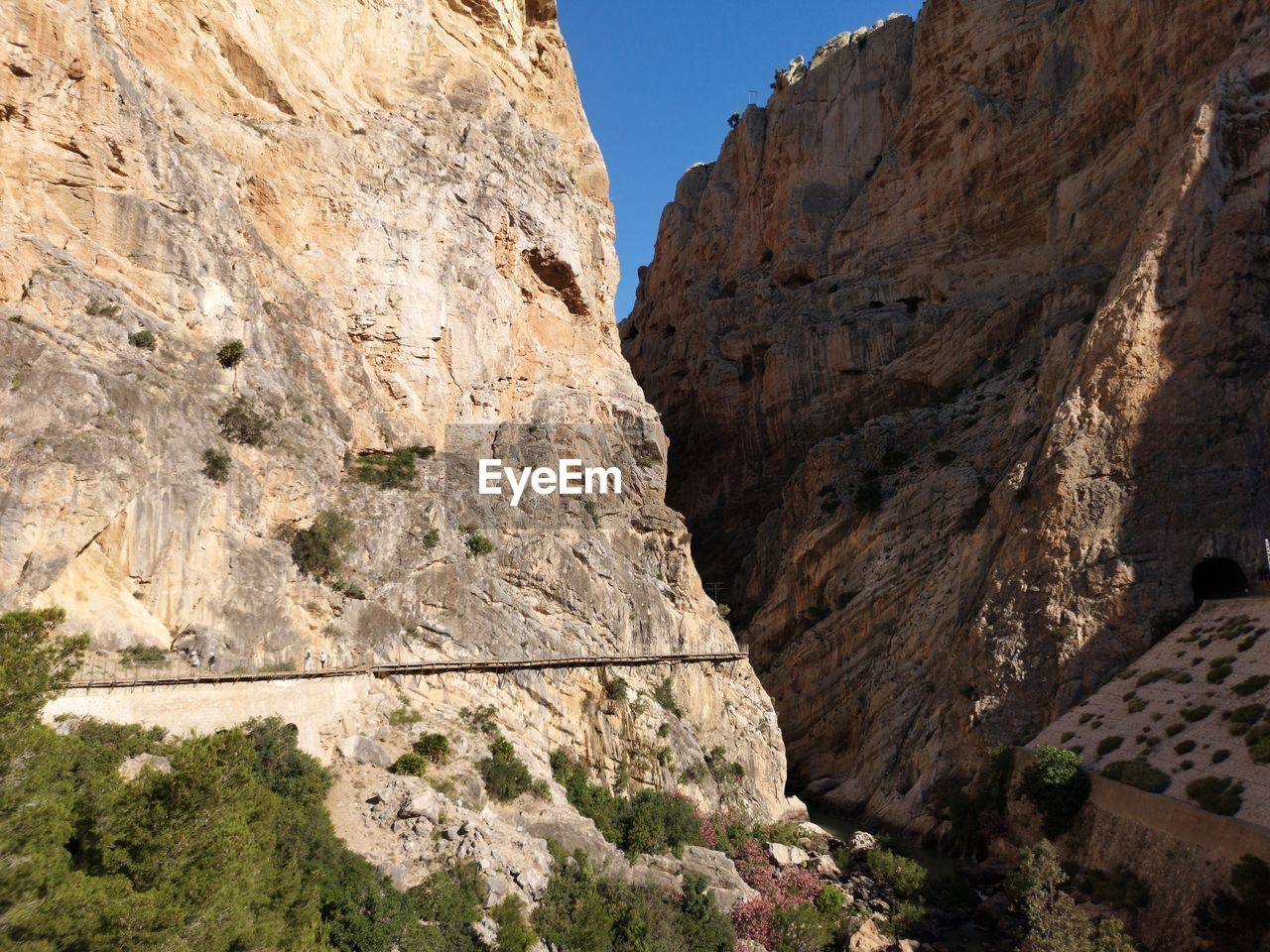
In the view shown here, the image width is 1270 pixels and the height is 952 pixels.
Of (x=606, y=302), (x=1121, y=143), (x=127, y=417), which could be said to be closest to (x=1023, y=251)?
(x=1121, y=143)

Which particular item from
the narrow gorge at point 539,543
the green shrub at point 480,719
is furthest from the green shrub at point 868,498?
the green shrub at point 480,719

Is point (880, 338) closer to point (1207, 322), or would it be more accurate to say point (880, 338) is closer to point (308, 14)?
point (1207, 322)

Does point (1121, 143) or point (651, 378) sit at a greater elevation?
point (1121, 143)

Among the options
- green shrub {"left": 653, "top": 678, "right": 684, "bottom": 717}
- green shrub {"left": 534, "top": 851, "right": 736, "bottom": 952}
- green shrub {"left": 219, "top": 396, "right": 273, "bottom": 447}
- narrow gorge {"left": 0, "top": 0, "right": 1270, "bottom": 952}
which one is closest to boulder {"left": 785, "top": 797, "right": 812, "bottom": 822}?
narrow gorge {"left": 0, "top": 0, "right": 1270, "bottom": 952}

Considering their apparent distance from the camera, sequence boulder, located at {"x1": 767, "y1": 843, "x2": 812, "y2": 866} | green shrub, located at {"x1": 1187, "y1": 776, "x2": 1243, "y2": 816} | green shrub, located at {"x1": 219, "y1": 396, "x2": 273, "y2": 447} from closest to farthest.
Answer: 1. green shrub, located at {"x1": 1187, "y1": 776, "x2": 1243, "y2": 816}
2. green shrub, located at {"x1": 219, "y1": 396, "x2": 273, "y2": 447}
3. boulder, located at {"x1": 767, "y1": 843, "x2": 812, "y2": 866}

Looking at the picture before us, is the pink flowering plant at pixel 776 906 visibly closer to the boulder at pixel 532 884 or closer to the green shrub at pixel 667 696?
the green shrub at pixel 667 696

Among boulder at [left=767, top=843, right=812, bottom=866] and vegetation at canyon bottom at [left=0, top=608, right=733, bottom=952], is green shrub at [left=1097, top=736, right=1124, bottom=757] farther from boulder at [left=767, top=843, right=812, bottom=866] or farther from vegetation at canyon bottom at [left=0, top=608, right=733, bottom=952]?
vegetation at canyon bottom at [left=0, top=608, right=733, bottom=952]
